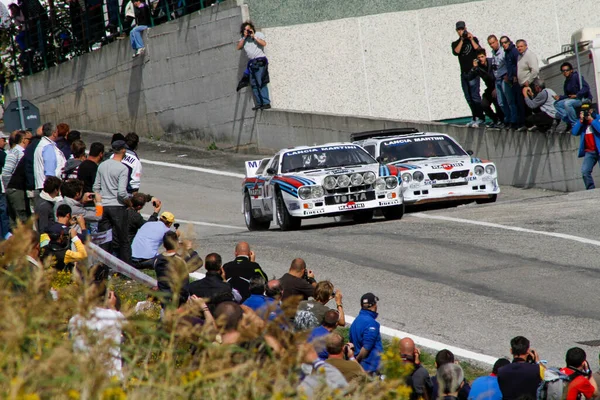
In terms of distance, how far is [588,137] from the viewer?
65.3ft

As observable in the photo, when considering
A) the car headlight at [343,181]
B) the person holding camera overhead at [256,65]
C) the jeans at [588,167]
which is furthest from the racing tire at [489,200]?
the person holding camera overhead at [256,65]

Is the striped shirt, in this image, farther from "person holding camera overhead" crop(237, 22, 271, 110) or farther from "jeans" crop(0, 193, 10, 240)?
"person holding camera overhead" crop(237, 22, 271, 110)

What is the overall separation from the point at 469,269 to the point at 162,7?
20.3 meters

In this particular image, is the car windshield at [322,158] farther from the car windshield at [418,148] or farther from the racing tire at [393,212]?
the car windshield at [418,148]

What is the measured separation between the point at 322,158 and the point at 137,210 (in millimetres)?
5834

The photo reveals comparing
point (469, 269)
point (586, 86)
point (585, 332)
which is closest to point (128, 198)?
point (469, 269)

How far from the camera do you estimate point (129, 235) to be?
1396 cm

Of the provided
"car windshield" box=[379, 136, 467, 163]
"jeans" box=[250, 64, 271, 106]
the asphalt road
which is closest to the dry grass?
the asphalt road

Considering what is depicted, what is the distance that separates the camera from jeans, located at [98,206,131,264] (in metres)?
13.7

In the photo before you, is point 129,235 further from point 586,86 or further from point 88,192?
point 586,86

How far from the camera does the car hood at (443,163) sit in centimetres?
1941

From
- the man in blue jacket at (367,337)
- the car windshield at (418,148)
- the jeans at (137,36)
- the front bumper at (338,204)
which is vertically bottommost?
the man in blue jacket at (367,337)

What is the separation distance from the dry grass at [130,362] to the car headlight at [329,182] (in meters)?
12.9

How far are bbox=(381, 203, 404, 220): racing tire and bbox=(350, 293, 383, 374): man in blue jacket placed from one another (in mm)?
8536
